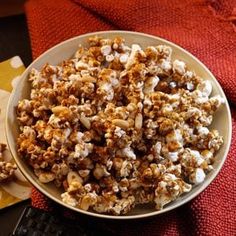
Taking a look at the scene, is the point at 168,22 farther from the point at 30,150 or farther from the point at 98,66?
the point at 30,150

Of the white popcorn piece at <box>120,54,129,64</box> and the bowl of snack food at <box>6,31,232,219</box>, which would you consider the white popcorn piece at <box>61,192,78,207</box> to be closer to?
the bowl of snack food at <box>6,31,232,219</box>

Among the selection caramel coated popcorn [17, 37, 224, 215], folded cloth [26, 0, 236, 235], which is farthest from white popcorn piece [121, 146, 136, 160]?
folded cloth [26, 0, 236, 235]

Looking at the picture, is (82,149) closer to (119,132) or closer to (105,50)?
(119,132)

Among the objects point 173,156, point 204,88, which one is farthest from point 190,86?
point 173,156

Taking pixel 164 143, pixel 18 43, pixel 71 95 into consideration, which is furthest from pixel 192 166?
pixel 18 43

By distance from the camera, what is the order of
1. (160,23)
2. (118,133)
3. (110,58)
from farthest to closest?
(160,23) → (110,58) → (118,133)

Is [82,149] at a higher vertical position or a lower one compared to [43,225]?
higher

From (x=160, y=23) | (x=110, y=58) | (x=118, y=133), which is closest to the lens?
(x=118, y=133)
